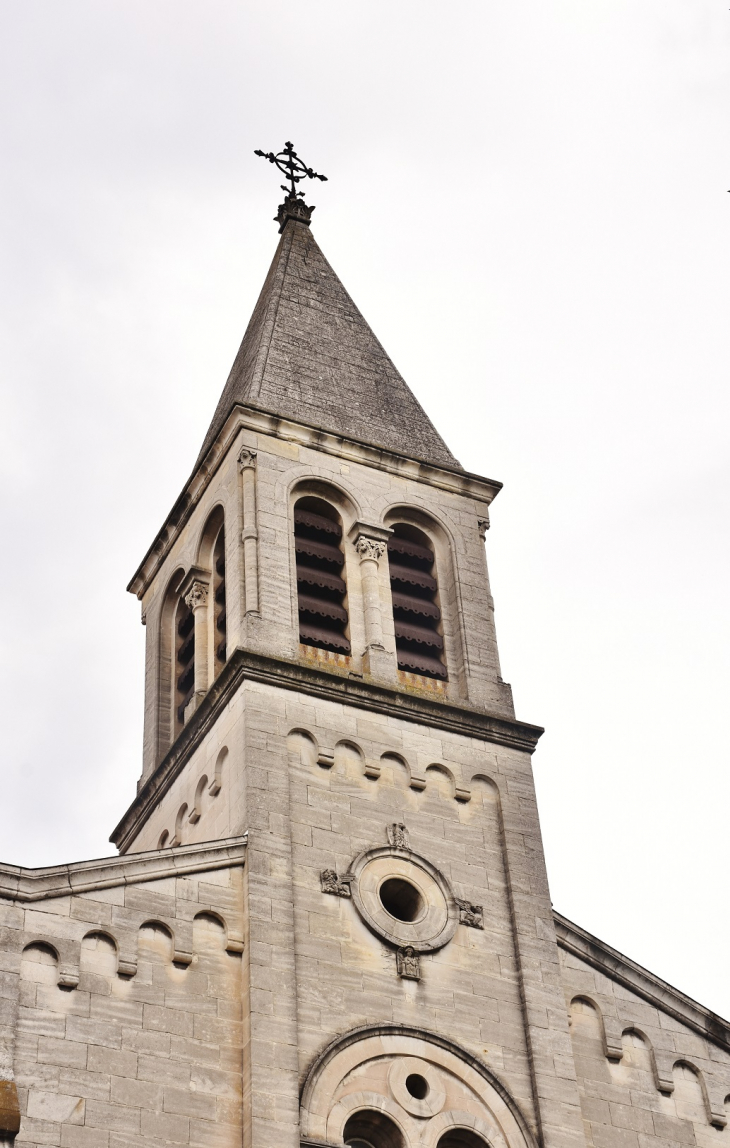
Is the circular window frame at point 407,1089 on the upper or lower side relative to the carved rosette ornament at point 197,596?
lower

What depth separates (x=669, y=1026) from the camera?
2880 centimetres

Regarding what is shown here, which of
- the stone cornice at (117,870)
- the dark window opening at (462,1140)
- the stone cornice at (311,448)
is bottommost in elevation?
the dark window opening at (462,1140)

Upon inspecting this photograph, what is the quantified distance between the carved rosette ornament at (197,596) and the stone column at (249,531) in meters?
2.32

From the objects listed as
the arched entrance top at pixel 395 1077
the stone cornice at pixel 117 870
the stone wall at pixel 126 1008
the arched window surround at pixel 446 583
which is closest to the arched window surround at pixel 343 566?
the arched window surround at pixel 446 583

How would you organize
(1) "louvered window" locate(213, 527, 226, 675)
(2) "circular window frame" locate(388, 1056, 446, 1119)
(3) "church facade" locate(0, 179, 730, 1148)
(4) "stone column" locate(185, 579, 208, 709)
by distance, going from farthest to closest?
(1) "louvered window" locate(213, 527, 226, 675)
(4) "stone column" locate(185, 579, 208, 709)
(2) "circular window frame" locate(388, 1056, 446, 1119)
(3) "church facade" locate(0, 179, 730, 1148)

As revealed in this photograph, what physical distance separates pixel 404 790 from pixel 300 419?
7.98 m

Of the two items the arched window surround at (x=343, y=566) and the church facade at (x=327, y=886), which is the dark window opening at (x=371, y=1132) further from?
the arched window surround at (x=343, y=566)

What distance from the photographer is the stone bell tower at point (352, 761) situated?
25.8 meters

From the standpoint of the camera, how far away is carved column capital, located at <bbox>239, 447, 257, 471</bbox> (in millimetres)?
33031

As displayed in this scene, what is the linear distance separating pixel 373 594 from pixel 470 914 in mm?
6617

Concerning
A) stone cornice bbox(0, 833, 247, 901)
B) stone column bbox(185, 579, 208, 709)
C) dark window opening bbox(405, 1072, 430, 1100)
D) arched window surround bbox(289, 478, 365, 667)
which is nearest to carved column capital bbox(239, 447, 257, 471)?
arched window surround bbox(289, 478, 365, 667)

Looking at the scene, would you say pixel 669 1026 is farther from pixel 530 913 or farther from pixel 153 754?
pixel 153 754

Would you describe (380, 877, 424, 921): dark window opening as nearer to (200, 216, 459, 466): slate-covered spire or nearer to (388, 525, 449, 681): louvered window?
(388, 525, 449, 681): louvered window

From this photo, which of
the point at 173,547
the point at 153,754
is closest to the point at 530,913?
the point at 153,754
